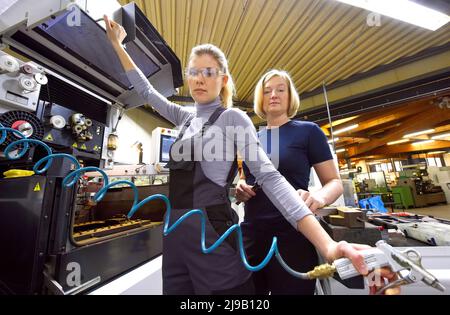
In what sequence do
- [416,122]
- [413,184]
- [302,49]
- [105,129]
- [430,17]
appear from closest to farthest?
[105,129] < [430,17] < [302,49] < [416,122] < [413,184]

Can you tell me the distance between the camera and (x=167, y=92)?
1.55 m

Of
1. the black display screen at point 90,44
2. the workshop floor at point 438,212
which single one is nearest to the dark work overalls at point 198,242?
the black display screen at point 90,44

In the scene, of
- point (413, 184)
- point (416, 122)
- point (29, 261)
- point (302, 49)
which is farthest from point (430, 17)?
point (413, 184)

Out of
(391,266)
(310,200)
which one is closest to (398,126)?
(310,200)

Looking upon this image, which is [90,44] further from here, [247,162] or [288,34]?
[288,34]

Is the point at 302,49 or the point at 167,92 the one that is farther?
the point at 302,49

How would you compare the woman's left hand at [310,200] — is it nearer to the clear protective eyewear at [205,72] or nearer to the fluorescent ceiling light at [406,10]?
the clear protective eyewear at [205,72]

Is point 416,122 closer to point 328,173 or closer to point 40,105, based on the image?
point 328,173

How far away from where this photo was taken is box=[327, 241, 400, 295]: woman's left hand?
394mm

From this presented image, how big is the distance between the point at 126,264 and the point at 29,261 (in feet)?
1.19

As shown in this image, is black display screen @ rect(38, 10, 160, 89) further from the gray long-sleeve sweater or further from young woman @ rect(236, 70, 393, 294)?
young woman @ rect(236, 70, 393, 294)

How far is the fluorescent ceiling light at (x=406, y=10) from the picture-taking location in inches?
73.8

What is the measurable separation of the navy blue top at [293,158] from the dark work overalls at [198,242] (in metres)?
0.26
